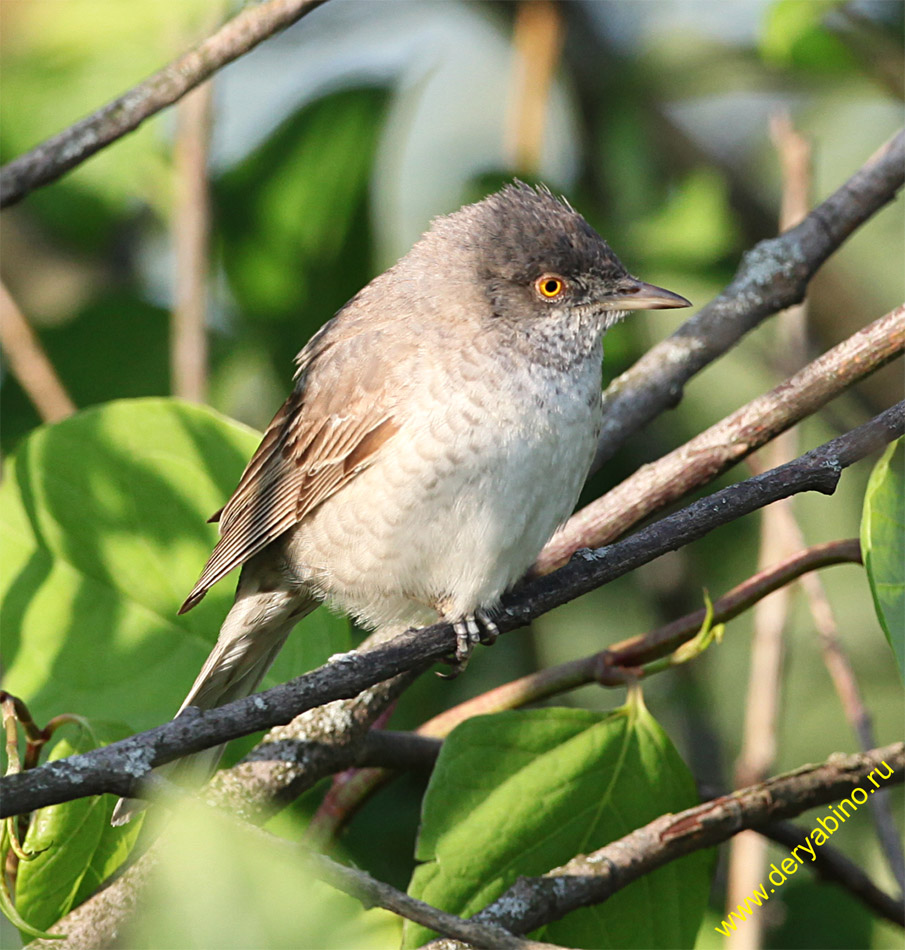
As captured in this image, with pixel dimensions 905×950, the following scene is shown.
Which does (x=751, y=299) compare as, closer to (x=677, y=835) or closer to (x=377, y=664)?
(x=677, y=835)

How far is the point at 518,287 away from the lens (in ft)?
10.5

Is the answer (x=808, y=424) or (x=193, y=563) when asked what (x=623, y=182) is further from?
(x=193, y=563)

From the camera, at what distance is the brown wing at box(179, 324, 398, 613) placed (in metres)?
3.02

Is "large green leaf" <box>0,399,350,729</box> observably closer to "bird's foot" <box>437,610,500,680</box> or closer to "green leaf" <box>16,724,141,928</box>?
"bird's foot" <box>437,610,500,680</box>

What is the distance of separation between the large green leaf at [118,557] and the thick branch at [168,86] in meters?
0.61

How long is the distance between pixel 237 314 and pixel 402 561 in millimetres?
1595

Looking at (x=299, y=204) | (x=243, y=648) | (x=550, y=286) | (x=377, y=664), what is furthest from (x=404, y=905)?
(x=299, y=204)

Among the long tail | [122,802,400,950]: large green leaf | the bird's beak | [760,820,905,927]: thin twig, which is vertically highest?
the bird's beak

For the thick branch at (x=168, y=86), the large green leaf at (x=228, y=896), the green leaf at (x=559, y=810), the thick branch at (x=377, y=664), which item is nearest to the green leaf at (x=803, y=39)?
the thick branch at (x=168, y=86)

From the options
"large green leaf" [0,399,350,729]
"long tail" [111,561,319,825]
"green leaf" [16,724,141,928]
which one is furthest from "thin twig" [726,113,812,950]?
"green leaf" [16,724,141,928]

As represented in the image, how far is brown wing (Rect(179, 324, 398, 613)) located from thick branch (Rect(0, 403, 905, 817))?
0.81 metres

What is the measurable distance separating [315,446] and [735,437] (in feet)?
3.83

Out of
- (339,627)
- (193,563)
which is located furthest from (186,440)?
(339,627)

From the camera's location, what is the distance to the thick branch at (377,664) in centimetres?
176
